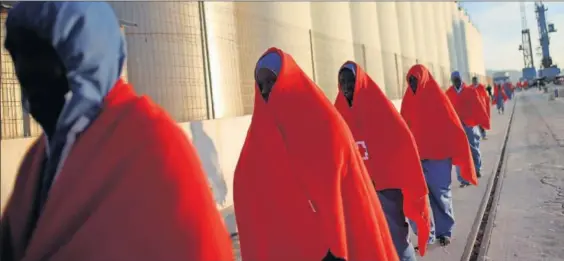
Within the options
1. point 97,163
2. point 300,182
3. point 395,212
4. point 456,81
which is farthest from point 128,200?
point 456,81

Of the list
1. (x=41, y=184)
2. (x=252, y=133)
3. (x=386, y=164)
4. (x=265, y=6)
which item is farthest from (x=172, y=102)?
(x=41, y=184)

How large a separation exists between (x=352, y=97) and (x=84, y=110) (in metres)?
2.37

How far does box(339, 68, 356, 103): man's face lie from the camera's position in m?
3.20

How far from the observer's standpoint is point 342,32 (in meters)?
11.4

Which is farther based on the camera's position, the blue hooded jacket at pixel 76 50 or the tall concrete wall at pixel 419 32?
the tall concrete wall at pixel 419 32

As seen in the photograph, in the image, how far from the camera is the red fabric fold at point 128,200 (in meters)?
1.07

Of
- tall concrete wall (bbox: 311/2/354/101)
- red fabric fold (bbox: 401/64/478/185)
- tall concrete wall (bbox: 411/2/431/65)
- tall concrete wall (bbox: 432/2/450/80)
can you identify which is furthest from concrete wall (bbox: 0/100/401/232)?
tall concrete wall (bbox: 432/2/450/80)

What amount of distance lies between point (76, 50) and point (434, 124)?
3.98m

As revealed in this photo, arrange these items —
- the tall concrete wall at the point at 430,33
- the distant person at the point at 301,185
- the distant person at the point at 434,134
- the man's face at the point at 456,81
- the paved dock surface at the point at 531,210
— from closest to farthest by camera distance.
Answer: the distant person at the point at 301,185 < the paved dock surface at the point at 531,210 < the distant person at the point at 434,134 < the man's face at the point at 456,81 < the tall concrete wall at the point at 430,33

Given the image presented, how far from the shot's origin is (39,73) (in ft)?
3.92

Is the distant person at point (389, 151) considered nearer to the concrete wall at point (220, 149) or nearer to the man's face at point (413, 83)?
the man's face at point (413, 83)

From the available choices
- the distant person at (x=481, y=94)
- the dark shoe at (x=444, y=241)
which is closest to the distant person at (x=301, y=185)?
the dark shoe at (x=444, y=241)

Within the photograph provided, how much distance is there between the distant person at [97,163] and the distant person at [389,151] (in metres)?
2.11

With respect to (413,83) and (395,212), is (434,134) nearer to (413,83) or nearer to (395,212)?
(413,83)
